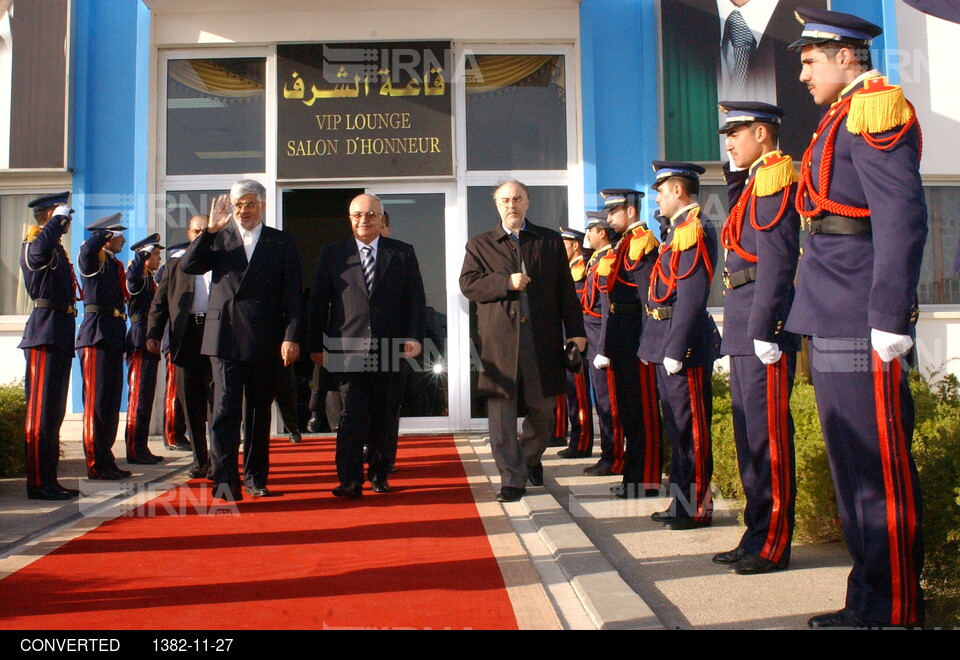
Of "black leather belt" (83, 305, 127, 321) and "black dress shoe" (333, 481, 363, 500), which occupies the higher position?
"black leather belt" (83, 305, 127, 321)

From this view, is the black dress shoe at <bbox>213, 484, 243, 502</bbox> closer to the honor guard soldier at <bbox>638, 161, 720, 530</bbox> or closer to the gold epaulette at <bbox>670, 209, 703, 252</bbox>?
the honor guard soldier at <bbox>638, 161, 720, 530</bbox>

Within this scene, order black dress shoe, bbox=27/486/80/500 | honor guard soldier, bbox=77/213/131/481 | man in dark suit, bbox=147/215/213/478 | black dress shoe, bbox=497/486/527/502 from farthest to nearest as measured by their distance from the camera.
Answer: honor guard soldier, bbox=77/213/131/481, man in dark suit, bbox=147/215/213/478, black dress shoe, bbox=27/486/80/500, black dress shoe, bbox=497/486/527/502

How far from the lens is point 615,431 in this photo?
6707 millimetres

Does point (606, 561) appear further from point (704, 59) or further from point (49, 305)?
point (704, 59)

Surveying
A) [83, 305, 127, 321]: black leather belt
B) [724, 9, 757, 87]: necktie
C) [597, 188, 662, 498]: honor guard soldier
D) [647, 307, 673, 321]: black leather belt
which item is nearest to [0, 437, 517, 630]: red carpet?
[597, 188, 662, 498]: honor guard soldier

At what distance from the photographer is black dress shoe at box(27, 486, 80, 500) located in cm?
578

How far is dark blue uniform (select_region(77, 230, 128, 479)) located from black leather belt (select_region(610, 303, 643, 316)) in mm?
3901

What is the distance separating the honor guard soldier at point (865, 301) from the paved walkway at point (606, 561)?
0.41m

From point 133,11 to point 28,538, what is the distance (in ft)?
24.4

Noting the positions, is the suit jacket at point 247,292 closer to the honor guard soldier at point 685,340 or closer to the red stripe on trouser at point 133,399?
the honor guard soldier at point 685,340

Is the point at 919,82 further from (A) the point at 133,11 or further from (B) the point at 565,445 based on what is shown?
(A) the point at 133,11

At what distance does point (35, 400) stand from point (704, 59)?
7.66 m

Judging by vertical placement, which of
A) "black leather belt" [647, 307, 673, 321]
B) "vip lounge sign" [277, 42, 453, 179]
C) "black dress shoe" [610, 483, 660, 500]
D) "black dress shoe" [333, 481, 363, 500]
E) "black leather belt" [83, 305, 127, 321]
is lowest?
"black dress shoe" [610, 483, 660, 500]
